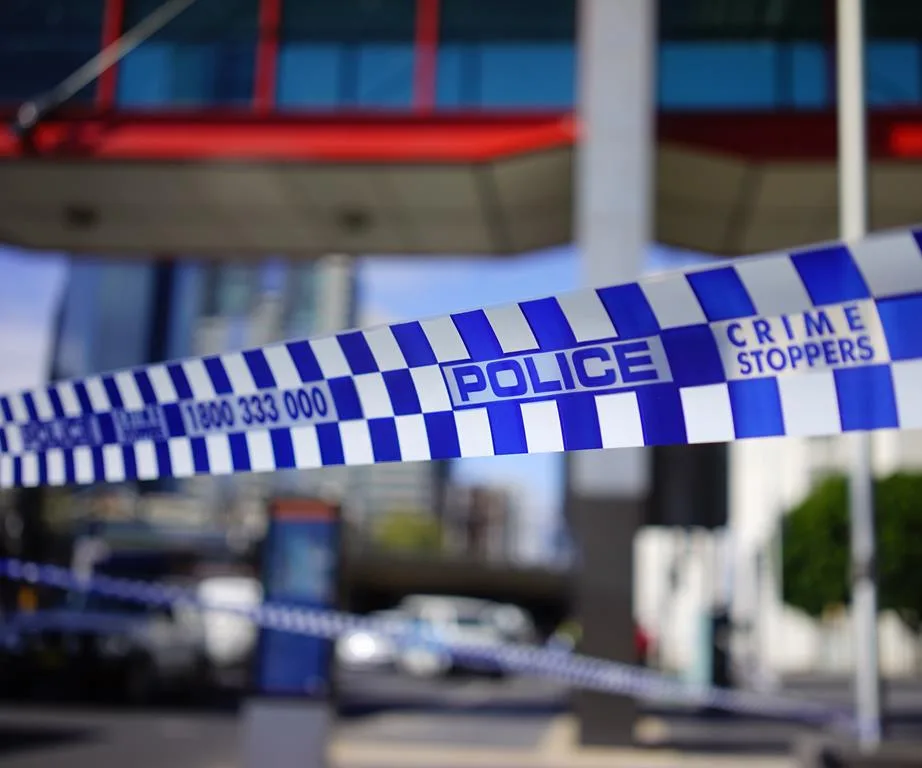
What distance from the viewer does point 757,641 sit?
23.4m

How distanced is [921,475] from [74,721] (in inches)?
970

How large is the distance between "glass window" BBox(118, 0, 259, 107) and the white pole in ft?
23.9

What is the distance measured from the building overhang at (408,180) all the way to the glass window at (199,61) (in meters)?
0.28

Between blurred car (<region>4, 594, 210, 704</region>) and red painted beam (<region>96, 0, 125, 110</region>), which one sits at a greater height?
red painted beam (<region>96, 0, 125, 110</region>)

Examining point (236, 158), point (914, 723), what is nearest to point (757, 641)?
point (914, 723)

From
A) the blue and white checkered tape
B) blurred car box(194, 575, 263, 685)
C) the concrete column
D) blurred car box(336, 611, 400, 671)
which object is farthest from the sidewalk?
blurred car box(336, 611, 400, 671)

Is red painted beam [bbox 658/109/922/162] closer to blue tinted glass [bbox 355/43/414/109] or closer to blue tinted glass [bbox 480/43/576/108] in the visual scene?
blue tinted glass [bbox 480/43/576/108]

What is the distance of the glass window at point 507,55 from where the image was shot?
13.6 metres

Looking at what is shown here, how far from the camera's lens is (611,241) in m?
13.3

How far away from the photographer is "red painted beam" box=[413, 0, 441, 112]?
44.9ft

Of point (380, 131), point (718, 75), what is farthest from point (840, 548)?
point (380, 131)

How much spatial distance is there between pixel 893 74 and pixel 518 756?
8.47 meters

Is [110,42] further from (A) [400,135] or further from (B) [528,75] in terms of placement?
(B) [528,75]

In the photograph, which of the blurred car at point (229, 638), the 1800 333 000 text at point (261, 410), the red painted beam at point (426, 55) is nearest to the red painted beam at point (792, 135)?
the red painted beam at point (426, 55)
